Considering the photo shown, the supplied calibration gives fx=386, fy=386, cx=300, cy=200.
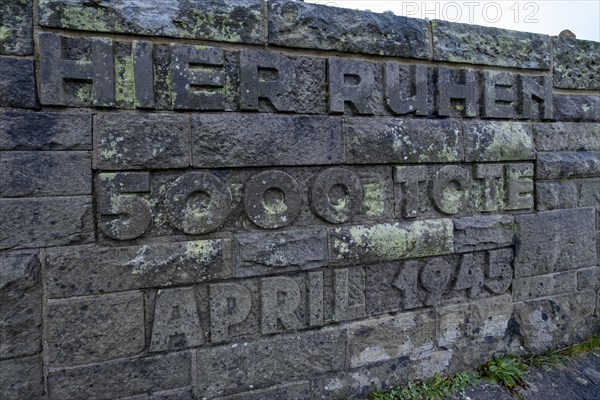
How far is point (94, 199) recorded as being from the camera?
201 centimetres

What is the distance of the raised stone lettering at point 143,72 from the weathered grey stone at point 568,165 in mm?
2802

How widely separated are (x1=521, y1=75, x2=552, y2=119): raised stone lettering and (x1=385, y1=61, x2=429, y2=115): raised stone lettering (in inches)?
35.0

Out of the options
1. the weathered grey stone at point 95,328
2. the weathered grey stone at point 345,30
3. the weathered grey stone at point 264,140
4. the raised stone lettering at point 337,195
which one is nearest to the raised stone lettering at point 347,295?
the raised stone lettering at point 337,195

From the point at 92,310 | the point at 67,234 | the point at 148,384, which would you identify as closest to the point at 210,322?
the point at 148,384

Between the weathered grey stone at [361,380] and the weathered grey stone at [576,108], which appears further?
the weathered grey stone at [576,108]

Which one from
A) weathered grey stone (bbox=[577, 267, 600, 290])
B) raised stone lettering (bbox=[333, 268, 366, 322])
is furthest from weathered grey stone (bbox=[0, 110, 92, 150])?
weathered grey stone (bbox=[577, 267, 600, 290])

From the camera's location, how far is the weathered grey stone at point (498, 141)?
2.74 m

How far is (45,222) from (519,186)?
10.1 ft

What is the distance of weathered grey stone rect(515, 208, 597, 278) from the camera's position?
2.92 meters

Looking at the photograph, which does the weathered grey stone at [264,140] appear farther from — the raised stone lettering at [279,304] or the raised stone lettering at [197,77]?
the raised stone lettering at [279,304]

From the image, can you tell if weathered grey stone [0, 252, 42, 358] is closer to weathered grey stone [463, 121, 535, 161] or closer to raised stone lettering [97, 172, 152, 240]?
raised stone lettering [97, 172, 152, 240]

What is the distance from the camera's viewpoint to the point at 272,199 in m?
2.32

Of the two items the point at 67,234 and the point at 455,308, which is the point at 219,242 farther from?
the point at 455,308

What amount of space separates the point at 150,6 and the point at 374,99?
1411 millimetres
